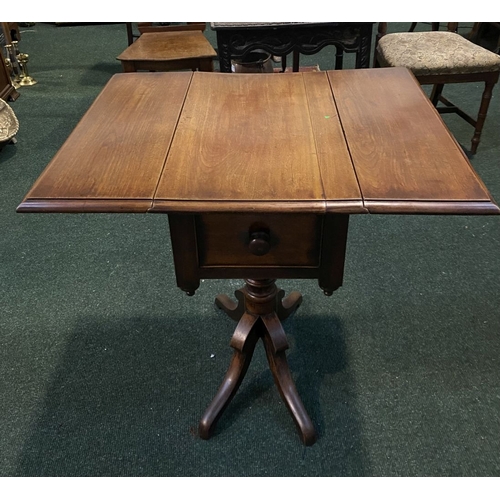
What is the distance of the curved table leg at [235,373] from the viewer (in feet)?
4.02

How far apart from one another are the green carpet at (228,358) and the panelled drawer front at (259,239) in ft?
1.81

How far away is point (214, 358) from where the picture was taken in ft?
4.73

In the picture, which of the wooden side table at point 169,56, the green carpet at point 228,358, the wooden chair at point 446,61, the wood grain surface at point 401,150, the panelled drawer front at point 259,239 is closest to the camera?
the wood grain surface at point 401,150

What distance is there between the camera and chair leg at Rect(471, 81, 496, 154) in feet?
7.50

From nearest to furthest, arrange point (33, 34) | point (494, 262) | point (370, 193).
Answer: point (370, 193) → point (494, 262) → point (33, 34)

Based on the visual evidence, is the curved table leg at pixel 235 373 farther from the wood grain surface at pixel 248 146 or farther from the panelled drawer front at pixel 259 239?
the wood grain surface at pixel 248 146

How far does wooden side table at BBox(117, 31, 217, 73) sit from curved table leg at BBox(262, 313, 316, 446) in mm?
1701

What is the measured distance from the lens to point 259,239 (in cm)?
85

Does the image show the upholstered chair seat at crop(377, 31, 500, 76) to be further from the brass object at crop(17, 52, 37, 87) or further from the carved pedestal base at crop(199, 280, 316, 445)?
the brass object at crop(17, 52, 37, 87)

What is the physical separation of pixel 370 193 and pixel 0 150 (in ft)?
7.82

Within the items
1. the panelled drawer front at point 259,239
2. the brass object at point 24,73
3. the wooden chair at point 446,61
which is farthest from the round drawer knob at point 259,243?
the brass object at point 24,73

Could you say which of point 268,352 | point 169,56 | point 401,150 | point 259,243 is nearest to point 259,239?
point 259,243

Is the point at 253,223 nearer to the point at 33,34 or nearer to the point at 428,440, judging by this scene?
the point at 428,440

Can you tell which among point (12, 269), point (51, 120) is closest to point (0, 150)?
point (51, 120)
